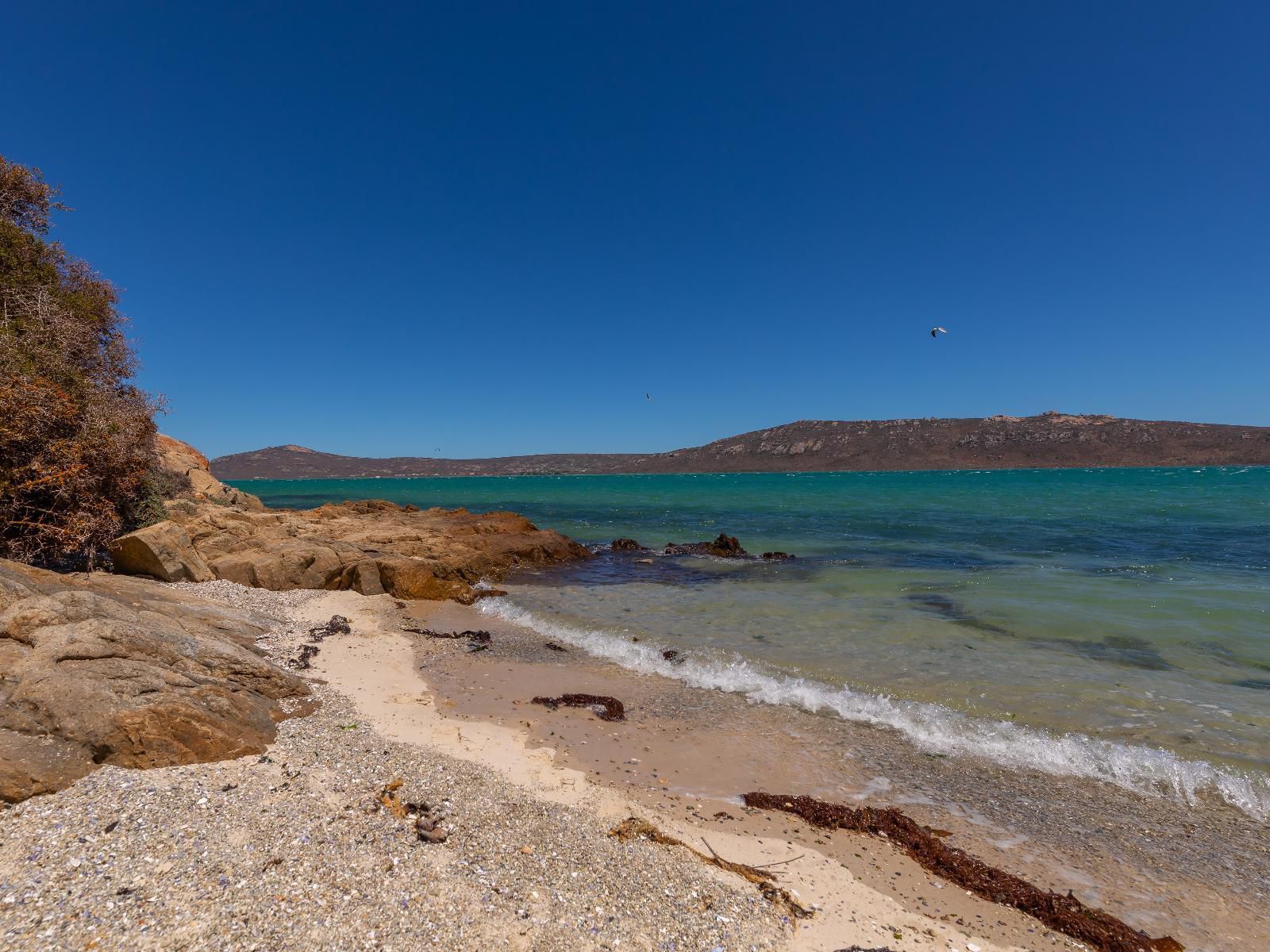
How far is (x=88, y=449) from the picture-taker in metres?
10.6

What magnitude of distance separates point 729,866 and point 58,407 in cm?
1269

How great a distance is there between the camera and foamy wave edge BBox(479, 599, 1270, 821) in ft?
19.9

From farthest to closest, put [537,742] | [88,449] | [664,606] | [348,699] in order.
Answer: 1. [664,606]
2. [88,449]
3. [348,699]
4. [537,742]

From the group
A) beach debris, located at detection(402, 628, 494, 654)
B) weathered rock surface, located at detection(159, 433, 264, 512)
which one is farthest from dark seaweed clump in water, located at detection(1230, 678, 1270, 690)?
weathered rock surface, located at detection(159, 433, 264, 512)

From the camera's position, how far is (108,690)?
16.0 feet

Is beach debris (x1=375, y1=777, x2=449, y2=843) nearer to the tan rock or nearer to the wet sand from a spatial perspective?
the wet sand

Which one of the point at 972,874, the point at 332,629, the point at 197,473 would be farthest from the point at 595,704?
the point at 197,473

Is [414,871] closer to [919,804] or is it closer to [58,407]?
[919,804]

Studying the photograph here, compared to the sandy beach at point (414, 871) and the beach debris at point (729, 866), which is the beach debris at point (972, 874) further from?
the beach debris at point (729, 866)

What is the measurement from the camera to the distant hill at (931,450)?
129375 millimetres

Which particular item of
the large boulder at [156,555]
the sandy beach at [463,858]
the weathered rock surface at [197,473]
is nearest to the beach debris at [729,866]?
the sandy beach at [463,858]

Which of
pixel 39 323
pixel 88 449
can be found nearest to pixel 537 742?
pixel 88 449

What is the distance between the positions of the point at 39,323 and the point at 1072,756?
19.7 meters

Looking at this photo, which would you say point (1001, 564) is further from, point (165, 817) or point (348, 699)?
point (165, 817)
